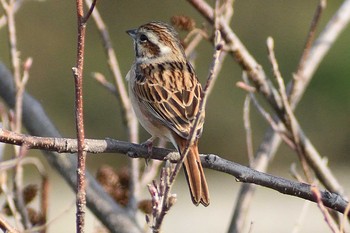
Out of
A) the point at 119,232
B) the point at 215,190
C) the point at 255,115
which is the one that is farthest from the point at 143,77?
the point at 255,115

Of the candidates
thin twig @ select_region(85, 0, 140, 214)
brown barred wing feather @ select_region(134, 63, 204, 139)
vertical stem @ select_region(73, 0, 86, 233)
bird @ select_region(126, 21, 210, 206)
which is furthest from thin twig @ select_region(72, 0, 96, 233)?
thin twig @ select_region(85, 0, 140, 214)

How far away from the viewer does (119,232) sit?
4.44 meters

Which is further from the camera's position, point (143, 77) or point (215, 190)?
point (215, 190)

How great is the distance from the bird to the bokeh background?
975cm

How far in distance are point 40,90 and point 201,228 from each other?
14.6 feet

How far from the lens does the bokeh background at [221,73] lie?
1609cm

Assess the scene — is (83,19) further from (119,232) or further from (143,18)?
(143,18)

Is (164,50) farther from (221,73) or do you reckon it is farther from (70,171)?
(221,73)

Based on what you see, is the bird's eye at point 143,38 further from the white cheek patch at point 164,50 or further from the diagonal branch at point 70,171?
the diagonal branch at point 70,171

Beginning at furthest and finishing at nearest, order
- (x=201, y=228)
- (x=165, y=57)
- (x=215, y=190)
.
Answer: (x=215, y=190)
(x=201, y=228)
(x=165, y=57)

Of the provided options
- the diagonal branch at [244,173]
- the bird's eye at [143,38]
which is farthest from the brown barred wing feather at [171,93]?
the diagonal branch at [244,173]

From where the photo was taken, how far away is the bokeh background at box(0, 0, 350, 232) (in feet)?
52.8

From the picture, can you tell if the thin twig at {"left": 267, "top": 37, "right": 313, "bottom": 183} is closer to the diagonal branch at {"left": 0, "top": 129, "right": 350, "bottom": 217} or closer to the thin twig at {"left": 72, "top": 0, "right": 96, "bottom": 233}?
the diagonal branch at {"left": 0, "top": 129, "right": 350, "bottom": 217}

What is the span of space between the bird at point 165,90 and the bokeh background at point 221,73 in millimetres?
9752
